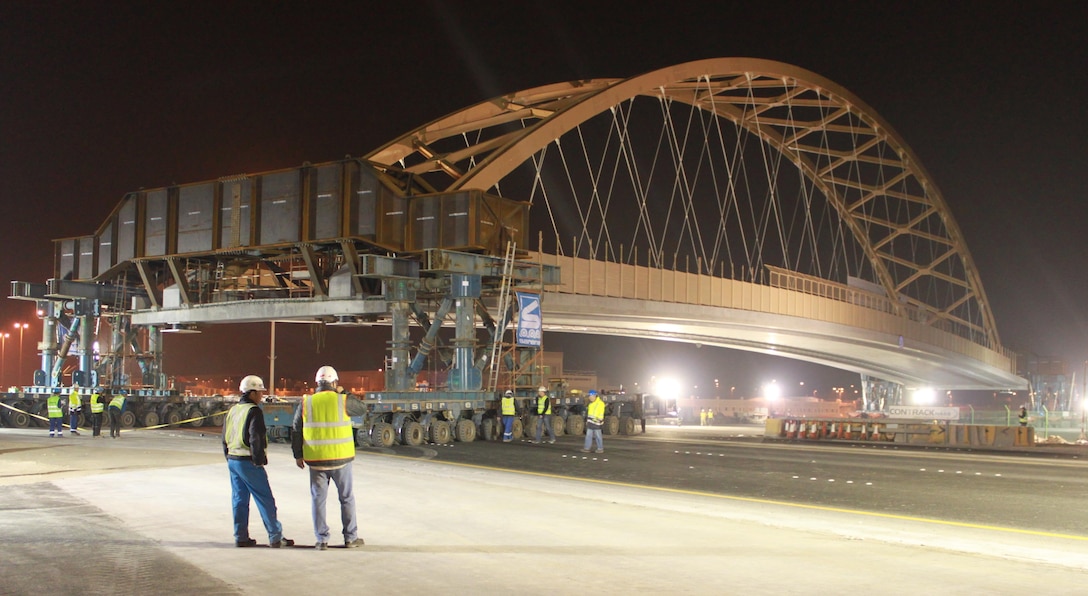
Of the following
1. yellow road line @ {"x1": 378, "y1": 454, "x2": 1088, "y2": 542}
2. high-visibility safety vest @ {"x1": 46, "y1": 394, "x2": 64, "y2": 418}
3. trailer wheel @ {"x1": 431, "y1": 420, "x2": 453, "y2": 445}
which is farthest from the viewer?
high-visibility safety vest @ {"x1": 46, "y1": 394, "x2": 64, "y2": 418}

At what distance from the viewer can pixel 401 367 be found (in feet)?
106

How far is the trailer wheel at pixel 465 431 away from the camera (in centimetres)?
2892

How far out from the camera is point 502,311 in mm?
32500

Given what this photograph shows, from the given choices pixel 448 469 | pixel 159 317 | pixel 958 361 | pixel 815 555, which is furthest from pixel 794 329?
pixel 815 555

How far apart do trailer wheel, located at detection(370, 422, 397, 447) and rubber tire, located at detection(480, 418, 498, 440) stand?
4237mm

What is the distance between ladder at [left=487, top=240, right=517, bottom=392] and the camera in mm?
32406

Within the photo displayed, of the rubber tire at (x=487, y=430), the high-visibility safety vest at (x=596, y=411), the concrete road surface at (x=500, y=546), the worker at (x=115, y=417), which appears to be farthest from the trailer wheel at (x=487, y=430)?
the concrete road surface at (x=500, y=546)

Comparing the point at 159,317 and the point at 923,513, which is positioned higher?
the point at 159,317

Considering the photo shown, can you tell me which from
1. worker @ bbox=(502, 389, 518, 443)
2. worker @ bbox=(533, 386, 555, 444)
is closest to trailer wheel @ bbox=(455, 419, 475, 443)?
worker @ bbox=(502, 389, 518, 443)

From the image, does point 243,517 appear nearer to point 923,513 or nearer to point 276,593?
point 276,593

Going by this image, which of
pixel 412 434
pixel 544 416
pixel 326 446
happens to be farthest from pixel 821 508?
pixel 544 416

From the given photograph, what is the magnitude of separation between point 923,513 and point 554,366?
3947 inches

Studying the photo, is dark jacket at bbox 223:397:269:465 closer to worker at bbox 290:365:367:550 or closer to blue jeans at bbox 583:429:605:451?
worker at bbox 290:365:367:550

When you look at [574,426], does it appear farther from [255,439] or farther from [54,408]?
[255,439]
